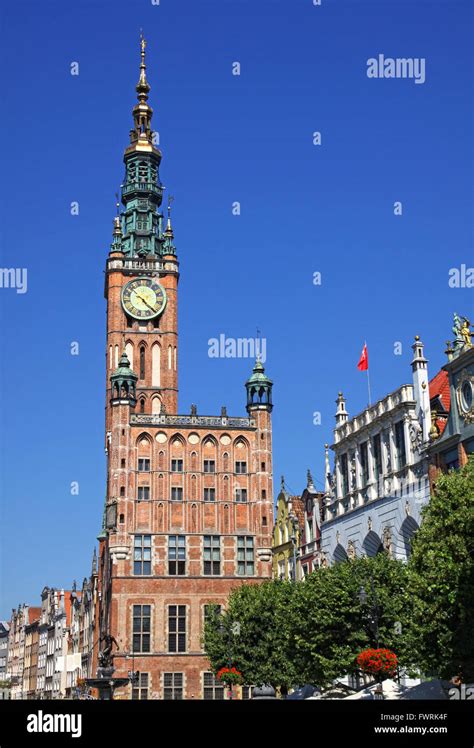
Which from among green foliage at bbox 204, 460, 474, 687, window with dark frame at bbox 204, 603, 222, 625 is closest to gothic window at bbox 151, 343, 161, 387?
window with dark frame at bbox 204, 603, 222, 625

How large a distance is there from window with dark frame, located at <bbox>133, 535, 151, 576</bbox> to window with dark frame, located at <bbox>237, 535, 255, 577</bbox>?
740 cm

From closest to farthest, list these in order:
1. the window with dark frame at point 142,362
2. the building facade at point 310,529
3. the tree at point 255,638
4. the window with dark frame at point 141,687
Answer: the tree at point 255,638
the building facade at point 310,529
the window with dark frame at point 141,687
the window with dark frame at point 142,362

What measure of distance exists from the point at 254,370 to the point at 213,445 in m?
8.33

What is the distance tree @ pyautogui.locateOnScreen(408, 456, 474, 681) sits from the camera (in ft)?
119

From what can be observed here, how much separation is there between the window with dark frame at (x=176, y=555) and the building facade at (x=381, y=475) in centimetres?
1437

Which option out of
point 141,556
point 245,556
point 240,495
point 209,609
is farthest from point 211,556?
point 209,609

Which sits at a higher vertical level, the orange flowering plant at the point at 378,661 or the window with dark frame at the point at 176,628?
the window with dark frame at the point at 176,628

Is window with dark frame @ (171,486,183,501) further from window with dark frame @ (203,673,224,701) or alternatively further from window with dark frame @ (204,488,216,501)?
window with dark frame @ (203,673,224,701)

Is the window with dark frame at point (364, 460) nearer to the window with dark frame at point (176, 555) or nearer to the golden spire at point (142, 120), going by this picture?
the window with dark frame at point (176, 555)

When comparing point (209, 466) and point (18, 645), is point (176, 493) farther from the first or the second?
point (18, 645)

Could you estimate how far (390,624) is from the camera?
47.5m

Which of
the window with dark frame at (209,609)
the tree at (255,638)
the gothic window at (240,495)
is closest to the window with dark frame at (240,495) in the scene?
the gothic window at (240,495)

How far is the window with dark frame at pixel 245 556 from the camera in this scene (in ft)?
260
